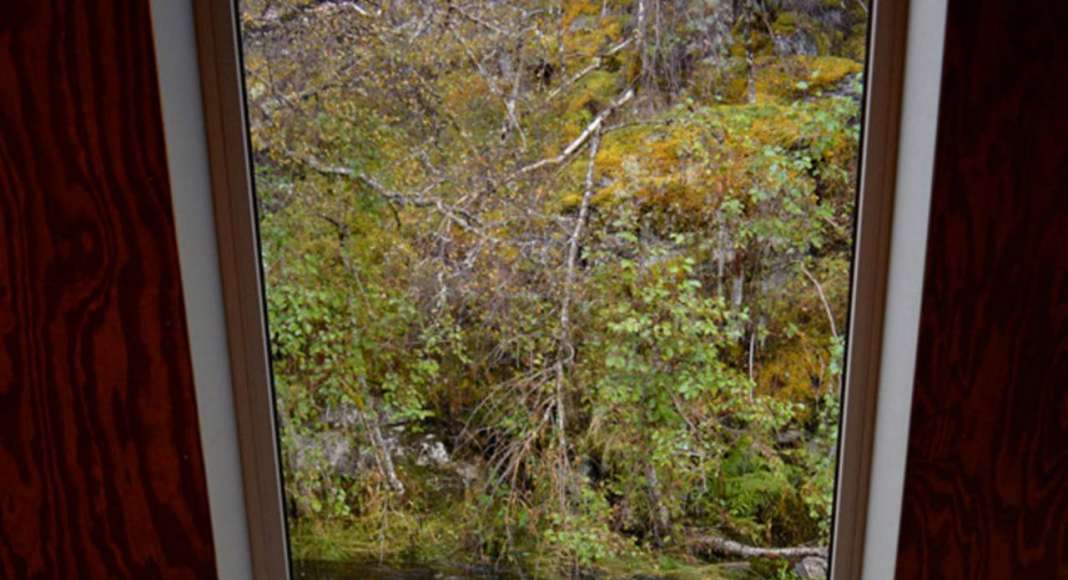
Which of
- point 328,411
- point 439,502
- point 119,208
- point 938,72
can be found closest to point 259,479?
point 328,411

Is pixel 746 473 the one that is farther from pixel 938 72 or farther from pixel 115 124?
pixel 115 124

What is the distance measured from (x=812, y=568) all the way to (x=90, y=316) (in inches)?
42.3

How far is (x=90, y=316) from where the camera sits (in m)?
0.94

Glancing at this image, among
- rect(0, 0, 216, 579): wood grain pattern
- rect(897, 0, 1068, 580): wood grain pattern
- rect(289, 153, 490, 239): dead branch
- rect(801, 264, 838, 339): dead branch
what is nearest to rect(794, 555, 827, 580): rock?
rect(897, 0, 1068, 580): wood grain pattern

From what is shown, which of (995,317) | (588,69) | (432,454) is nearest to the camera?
(995,317)

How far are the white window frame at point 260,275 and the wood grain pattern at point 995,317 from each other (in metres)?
0.02

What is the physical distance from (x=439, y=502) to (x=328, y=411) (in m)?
0.22

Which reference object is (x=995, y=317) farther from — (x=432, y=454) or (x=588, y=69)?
(x=432, y=454)

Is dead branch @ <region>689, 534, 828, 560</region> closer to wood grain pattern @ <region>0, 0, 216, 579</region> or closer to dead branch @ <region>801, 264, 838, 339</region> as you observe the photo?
dead branch @ <region>801, 264, 838, 339</region>

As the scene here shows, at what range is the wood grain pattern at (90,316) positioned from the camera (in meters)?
0.88

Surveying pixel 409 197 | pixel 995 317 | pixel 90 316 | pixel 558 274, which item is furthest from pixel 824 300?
pixel 90 316

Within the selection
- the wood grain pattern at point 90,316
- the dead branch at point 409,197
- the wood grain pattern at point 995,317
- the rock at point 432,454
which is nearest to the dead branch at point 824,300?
the wood grain pattern at point 995,317

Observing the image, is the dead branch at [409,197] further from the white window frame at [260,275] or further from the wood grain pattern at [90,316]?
the wood grain pattern at [90,316]

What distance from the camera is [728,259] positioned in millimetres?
1071
